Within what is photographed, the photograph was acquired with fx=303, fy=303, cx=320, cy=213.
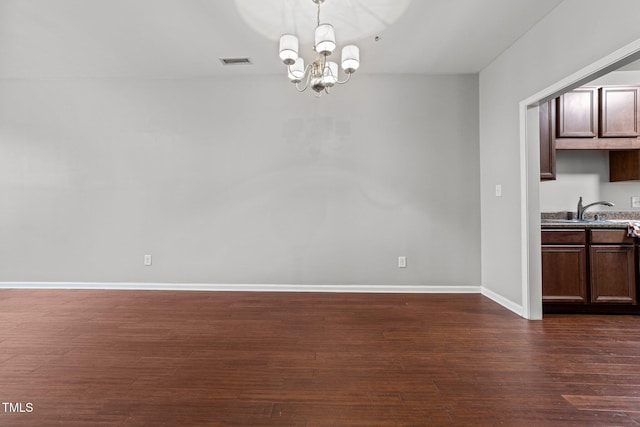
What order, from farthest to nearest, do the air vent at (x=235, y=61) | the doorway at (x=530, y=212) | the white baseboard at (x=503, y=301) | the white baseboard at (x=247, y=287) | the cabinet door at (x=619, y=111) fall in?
the white baseboard at (x=247, y=287) < the air vent at (x=235, y=61) < the cabinet door at (x=619, y=111) < the white baseboard at (x=503, y=301) < the doorway at (x=530, y=212)

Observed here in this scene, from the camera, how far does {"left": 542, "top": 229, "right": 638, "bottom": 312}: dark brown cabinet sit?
9.61 ft

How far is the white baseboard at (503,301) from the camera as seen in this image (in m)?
3.01

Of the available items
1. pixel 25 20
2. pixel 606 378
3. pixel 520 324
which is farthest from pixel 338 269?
pixel 25 20

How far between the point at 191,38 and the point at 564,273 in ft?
14.3

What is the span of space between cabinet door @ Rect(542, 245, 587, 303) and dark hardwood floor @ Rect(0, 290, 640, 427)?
0.22 m

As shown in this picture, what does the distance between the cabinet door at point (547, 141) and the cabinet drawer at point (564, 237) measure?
0.61m

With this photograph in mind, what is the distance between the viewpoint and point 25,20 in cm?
275

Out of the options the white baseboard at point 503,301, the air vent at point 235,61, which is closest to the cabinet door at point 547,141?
the white baseboard at point 503,301

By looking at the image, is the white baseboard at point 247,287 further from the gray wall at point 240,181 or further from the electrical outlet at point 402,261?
the electrical outlet at point 402,261

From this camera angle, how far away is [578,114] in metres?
3.24

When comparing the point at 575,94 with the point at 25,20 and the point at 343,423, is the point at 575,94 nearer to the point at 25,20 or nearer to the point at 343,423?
the point at 343,423

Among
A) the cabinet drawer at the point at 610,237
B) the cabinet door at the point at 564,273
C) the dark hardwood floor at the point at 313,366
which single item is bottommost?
the dark hardwood floor at the point at 313,366

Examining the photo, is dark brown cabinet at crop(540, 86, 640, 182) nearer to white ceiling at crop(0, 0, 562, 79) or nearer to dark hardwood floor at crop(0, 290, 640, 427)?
white ceiling at crop(0, 0, 562, 79)

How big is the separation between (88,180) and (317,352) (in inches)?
148
